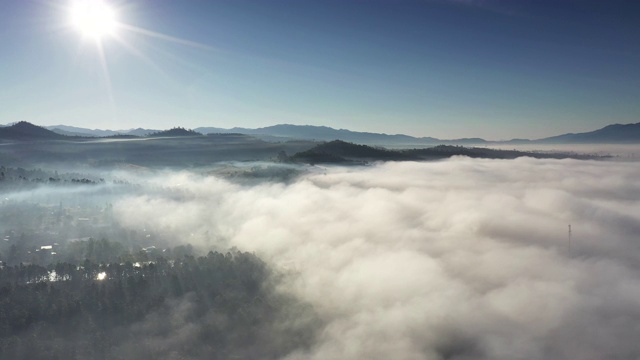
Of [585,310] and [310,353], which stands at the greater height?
[585,310]

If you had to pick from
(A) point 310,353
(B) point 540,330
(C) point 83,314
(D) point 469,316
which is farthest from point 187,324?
(B) point 540,330

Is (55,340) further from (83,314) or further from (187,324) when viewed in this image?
(187,324)

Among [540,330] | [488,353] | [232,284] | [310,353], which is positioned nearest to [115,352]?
[232,284]

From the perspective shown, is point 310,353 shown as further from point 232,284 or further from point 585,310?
point 585,310

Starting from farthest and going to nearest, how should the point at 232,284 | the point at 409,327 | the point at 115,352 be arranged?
the point at 232,284 → the point at 409,327 → the point at 115,352

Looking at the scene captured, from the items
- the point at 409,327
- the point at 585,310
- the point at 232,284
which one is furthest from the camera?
the point at 232,284

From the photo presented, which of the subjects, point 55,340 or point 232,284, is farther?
point 232,284

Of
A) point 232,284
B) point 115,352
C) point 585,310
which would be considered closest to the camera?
point 115,352

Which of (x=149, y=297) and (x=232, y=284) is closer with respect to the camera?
(x=149, y=297)

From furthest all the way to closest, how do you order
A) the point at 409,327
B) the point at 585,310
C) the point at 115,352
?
the point at 409,327, the point at 585,310, the point at 115,352
